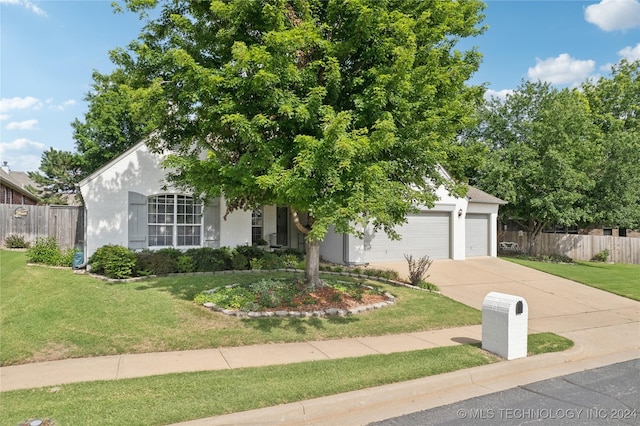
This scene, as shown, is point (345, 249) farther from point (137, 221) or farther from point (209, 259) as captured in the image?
point (137, 221)

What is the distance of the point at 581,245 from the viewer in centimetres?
2409

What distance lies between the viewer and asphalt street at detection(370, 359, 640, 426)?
4676 mm

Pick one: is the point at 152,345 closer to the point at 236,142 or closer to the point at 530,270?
the point at 236,142

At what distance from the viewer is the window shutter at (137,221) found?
44.0 ft

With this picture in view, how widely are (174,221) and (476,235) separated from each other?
14.3 metres

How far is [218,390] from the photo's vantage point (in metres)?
5.00

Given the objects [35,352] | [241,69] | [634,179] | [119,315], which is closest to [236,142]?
[241,69]

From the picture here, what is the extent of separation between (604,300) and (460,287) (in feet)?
14.1

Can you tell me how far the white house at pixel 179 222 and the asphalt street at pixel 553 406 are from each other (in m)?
9.19

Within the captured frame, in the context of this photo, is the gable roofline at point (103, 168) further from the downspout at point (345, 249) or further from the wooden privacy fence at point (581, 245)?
the wooden privacy fence at point (581, 245)

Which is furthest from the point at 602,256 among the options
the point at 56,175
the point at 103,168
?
the point at 56,175

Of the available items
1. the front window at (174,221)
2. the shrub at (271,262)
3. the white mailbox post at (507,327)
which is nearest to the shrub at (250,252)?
the shrub at (271,262)

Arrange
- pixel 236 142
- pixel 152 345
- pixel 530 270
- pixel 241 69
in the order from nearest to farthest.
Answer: pixel 152 345 → pixel 241 69 → pixel 236 142 → pixel 530 270

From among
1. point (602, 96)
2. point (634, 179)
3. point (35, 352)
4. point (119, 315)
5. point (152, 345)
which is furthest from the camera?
point (602, 96)
